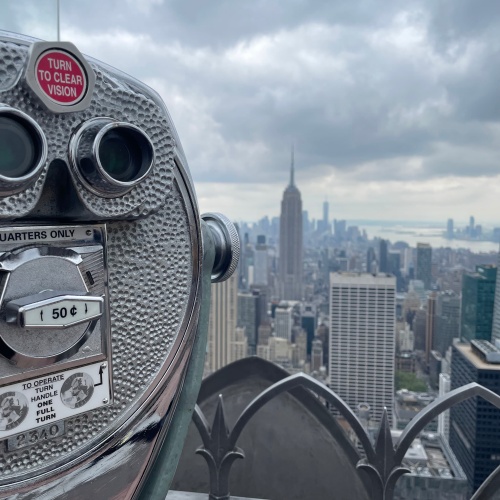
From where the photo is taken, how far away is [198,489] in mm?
1576

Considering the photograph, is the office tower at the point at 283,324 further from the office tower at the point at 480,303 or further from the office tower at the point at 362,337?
the office tower at the point at 480,303

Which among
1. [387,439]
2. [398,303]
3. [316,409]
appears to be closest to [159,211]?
[387,439]

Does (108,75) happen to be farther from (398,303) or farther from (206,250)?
(398,303)

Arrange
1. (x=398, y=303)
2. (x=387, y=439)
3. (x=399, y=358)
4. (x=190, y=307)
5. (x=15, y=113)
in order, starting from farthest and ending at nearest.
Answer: (x=398, y=303) → (x=399, y=358) → (x=387, y=439) → (x=190, y=307) → (x=15, y=113)

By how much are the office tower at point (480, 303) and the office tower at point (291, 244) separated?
18.0 meters

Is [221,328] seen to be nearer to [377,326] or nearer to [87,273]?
[377,326]

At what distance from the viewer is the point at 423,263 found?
3619 cm

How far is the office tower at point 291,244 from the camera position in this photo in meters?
40.9

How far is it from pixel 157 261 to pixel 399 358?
85.7ft

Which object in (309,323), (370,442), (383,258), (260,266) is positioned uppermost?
(370,442)

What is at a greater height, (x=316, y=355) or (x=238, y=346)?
(x=238, y=346)

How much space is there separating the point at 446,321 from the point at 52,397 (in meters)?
26.5

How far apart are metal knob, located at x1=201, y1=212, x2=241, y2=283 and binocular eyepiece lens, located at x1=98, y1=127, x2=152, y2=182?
9.8 inches

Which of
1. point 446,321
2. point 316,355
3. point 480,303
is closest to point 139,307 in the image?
point 480,303
